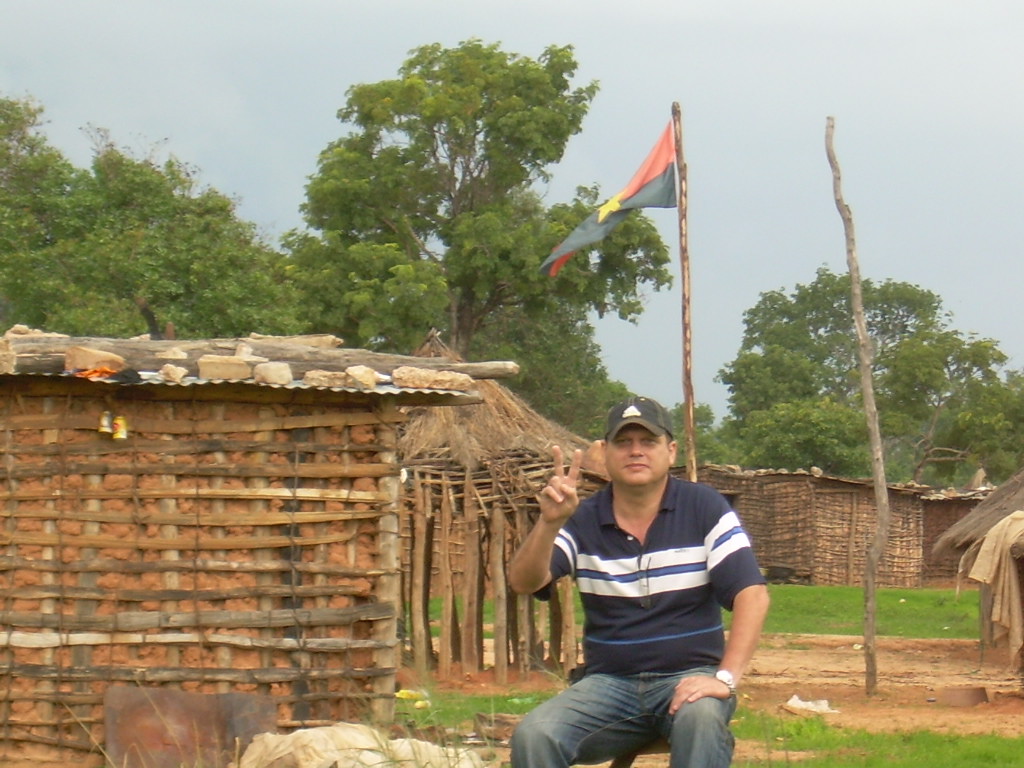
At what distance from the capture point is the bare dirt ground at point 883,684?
10.5m

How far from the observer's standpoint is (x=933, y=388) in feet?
110

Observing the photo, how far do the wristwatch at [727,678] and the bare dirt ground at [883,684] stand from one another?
3.59 meters

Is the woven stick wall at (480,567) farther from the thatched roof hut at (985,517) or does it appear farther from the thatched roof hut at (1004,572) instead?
the thatched roof hut at (985,517)

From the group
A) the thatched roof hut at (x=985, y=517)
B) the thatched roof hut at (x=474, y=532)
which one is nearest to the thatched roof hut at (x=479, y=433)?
the thatched roof hut at (x=474, y=532)

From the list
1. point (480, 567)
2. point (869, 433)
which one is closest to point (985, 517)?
point (869, 433)

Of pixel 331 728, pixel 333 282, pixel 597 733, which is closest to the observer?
pixel 597 733

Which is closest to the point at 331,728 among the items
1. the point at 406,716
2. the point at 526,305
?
the point at 406,716

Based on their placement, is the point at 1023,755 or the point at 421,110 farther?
the point at 421,110

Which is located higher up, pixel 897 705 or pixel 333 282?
pixel 333 282

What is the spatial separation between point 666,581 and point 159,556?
4423 mm

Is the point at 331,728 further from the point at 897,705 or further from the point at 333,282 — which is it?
the point at 333,282

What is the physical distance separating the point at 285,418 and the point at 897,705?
19.3 ft

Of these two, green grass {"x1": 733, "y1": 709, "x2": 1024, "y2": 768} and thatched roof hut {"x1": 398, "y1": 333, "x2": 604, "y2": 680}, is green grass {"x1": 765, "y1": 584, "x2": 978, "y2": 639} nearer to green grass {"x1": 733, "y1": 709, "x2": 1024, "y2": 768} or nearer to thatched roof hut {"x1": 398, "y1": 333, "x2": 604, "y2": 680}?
thatched roof hut {"x1": 398, "y1": 333, "x2": 604, "y2": 680}

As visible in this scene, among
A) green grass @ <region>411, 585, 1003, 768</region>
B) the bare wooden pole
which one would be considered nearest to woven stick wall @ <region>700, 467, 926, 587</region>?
the bare wooden pole
